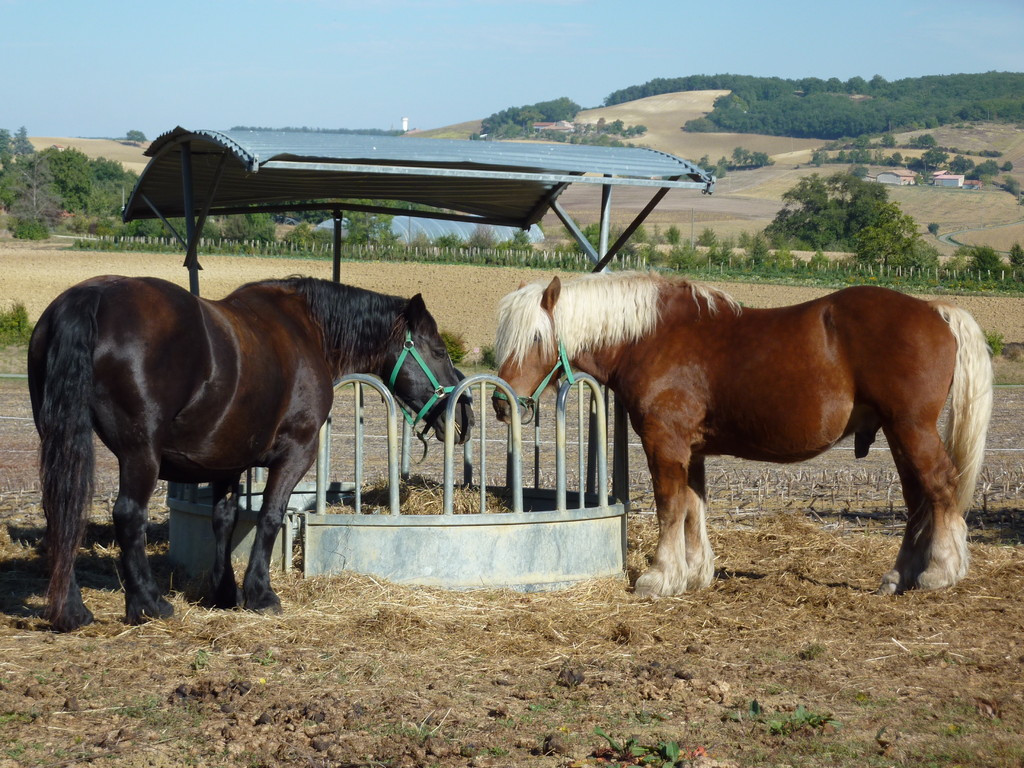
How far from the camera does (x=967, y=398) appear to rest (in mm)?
5430

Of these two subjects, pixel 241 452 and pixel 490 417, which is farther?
pixel 490 417

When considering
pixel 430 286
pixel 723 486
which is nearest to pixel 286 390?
pixel 723 486

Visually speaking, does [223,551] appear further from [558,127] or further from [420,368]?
[558,127]

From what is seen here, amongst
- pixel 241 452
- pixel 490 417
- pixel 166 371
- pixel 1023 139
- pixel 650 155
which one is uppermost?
pixel 1023 139

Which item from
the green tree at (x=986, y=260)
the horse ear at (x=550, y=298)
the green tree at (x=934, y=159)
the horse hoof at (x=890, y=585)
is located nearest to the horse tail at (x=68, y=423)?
the horse ear at (x=550, y=298)

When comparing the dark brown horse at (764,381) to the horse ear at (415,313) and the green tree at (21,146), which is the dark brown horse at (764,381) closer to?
the horse ear at (415,313)

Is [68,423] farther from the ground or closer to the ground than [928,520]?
farther from the ground

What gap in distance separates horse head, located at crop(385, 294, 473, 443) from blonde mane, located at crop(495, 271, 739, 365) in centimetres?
38

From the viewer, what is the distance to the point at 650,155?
706 centimetres

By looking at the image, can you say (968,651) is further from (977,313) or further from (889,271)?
(889,271)

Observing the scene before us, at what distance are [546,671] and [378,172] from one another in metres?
3.13

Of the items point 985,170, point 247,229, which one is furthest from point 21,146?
point 985,170

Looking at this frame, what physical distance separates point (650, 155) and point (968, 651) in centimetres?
388

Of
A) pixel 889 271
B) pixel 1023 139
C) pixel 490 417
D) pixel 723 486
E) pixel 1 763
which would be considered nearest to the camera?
pixel 1 763
